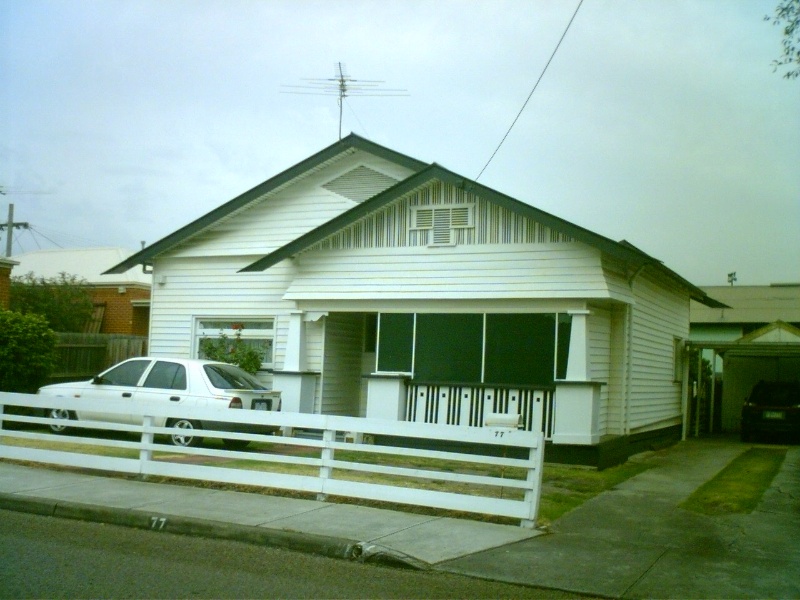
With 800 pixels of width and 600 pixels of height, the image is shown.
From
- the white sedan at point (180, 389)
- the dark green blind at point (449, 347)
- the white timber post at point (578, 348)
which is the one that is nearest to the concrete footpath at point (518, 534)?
the white timber post at point (578, 348)

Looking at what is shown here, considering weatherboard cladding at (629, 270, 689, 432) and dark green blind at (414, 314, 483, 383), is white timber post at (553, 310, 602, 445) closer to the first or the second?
dark green blind at (414, 314, 483, 383)

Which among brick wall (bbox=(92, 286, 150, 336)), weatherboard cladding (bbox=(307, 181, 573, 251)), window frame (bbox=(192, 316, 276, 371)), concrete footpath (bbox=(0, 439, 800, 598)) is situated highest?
weatherboard cladding (bbox=(307, 181, 573, 251))

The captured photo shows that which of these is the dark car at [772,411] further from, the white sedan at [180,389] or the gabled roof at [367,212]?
the white sedan at [180,389]

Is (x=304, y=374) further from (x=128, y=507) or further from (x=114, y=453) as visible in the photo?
(x=128, y=507)

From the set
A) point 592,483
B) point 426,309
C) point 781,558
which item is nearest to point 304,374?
point 426,309

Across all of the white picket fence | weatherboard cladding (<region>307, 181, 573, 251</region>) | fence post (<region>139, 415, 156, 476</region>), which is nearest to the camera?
the white picket fence

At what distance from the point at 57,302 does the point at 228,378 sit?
15.2 metres

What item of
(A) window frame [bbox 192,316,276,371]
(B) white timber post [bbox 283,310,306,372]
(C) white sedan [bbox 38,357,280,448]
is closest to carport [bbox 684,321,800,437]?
(B) white timber post [bbox 283,310,306,372]

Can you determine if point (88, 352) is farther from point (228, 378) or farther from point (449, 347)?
point (449, 347)

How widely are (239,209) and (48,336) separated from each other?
521 cm

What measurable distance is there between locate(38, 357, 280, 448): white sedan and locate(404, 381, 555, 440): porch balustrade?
8.54ft

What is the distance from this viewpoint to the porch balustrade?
14.9 metres

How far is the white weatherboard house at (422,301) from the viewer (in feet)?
49.0

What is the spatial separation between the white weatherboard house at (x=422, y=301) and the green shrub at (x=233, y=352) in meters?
0.20
